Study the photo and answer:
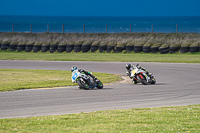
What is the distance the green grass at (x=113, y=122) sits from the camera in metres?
7.83

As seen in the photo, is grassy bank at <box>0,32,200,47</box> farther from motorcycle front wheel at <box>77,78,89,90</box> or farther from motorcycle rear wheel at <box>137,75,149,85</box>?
motorcycle front wheel at <box>77,78,89,90</box>

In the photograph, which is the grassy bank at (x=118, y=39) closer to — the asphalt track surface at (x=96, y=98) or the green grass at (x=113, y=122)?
the asphalt track surface at (x=96, y=98)

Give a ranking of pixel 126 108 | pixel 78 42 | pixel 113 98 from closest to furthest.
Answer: pixel 126 108 → pixel 113 98 → pixel 78 42

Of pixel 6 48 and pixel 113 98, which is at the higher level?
pixel 6 48

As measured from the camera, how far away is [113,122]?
28.2ft

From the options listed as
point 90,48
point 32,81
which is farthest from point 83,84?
Result: point 90,48

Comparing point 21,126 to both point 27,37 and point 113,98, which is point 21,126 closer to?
point 113,98

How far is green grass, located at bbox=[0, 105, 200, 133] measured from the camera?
7.83 metres

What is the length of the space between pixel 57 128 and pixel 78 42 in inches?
1264

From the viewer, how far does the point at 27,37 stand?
46.3m

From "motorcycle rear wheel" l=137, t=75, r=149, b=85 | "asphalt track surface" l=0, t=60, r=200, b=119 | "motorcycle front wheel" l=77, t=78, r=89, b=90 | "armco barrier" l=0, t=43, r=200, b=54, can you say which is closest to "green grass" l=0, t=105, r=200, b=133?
"asphalt track surface" l=0, t=60, r=200, b=119

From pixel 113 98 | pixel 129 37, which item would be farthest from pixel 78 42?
pixel 113 98

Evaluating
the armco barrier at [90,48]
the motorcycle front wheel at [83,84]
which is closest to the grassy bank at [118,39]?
the armco barrier at [90,48]

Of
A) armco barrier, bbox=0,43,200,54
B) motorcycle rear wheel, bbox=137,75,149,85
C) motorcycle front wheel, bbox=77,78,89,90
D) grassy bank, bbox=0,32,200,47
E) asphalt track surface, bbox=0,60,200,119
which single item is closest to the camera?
asphalt track surface, bbox=0,60,200,119
